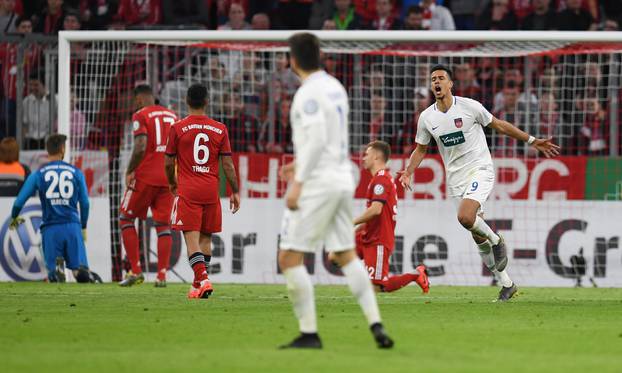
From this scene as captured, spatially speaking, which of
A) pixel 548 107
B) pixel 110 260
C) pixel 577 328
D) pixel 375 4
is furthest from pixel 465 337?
pixel 375 4

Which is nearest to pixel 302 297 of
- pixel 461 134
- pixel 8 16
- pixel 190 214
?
pixel 190 214

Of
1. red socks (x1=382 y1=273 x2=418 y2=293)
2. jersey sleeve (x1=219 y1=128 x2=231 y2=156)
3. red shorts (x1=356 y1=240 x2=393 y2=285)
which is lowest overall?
red socks (x1=382 y1=273 x2=418 y2=293)

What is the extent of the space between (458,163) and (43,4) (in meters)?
11.5

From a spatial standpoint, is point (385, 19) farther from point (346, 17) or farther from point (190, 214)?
point (190, 214)

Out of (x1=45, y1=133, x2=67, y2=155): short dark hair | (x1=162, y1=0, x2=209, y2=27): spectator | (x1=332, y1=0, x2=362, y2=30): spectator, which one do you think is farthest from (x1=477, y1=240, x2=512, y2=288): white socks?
(x1=162, y1=0, x2=209, y2=27): spectator

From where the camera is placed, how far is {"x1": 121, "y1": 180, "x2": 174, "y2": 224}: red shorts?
15.8 metres

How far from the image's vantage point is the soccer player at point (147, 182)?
15.6m

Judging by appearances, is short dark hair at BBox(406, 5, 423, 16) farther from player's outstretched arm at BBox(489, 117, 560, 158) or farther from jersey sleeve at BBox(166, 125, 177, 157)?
jersey sleeve at BBox(166, 125, 177, 157)

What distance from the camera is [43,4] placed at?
22.3 m

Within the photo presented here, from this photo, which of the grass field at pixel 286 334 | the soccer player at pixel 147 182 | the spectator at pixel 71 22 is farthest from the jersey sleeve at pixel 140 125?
the spectator at pixel 71 22

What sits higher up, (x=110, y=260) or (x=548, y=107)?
(x=548, y=107)

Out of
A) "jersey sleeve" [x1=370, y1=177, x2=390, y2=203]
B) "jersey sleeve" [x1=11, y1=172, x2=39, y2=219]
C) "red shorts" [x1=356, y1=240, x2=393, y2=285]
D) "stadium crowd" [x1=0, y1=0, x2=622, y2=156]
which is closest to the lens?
"jersey sleeve" [x1=370, y1=177, x2=390, y2=203]

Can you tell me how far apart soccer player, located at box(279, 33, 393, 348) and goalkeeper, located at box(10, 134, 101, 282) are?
30.2ft

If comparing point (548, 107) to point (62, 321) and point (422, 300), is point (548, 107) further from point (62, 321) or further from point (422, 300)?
point (62, 321)
